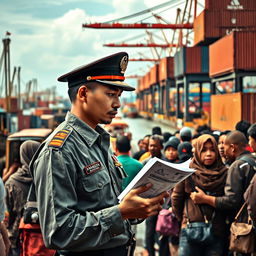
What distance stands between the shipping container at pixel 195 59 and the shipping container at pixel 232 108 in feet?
43.1

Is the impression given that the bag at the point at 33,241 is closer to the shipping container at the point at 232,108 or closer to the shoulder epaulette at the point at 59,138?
the shoulder epaulette at the point at 59,138

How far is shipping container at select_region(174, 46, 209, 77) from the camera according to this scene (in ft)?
131

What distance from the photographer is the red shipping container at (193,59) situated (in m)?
39.9

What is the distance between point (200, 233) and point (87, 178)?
235cm

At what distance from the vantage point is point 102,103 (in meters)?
2.32

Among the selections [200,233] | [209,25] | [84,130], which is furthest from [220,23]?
[84,130]

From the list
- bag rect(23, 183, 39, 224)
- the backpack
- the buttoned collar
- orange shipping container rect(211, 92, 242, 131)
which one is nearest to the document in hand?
the buttoned collar

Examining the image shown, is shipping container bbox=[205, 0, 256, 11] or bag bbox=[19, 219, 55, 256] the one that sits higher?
shipping container bbox=[205, 0, 256, 11]

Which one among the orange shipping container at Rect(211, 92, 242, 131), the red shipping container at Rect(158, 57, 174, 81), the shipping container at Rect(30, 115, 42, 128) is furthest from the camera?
the red shipping container at Rect(158, 57, 174, 81)

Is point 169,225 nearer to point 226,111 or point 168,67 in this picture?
point 226,111

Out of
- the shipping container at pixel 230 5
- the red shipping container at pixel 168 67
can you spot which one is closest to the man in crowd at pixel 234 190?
the shipping container at pixel 230 5

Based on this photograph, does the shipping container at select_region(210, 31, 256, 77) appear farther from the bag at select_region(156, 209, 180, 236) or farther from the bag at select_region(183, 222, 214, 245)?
the bag at select_region(183, 222, 214, 245)

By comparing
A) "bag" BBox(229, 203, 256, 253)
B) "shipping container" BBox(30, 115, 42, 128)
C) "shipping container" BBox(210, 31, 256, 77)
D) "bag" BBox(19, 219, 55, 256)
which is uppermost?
"shipping container" BBox(210, 31, 256, 77)

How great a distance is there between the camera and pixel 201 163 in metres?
4.45
